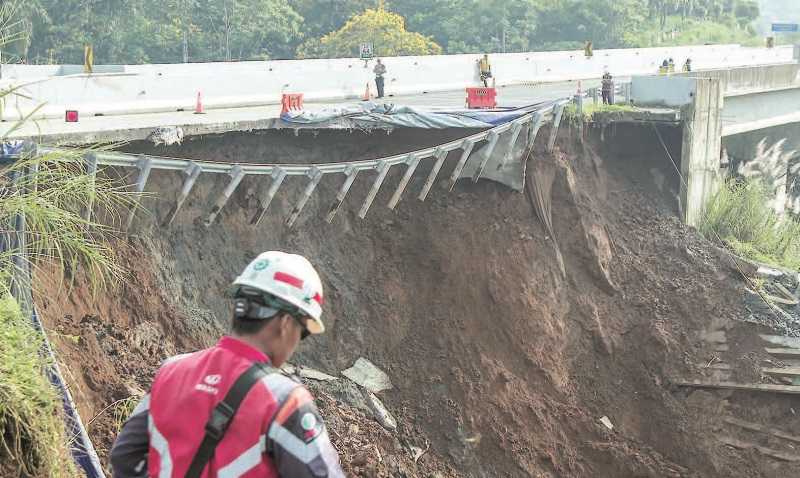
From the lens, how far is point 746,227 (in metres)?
21.6

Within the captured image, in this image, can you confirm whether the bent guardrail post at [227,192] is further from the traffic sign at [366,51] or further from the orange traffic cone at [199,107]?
the traffic sign at [366,51]

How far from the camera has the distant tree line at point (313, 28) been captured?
46.8 meters

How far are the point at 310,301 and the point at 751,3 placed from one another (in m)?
100

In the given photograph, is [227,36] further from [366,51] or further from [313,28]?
[366,51]

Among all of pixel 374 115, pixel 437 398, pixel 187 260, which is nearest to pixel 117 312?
pixel 187 260

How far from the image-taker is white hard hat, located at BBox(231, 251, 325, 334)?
321cm

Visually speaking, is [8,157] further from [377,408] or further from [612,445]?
[612,445]

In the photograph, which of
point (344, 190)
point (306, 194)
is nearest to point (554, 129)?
point (344, 190)

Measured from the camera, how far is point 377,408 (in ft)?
42.4

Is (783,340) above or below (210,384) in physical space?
below

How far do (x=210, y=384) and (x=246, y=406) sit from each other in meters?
0.16

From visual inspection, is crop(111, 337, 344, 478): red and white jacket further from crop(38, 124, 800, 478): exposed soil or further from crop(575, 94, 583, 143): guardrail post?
crop(575, 94, 583, 143): guardrail post

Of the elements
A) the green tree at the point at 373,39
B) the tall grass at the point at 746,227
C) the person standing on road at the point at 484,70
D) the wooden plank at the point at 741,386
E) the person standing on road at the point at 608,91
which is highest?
the green tree at the point at 373,39

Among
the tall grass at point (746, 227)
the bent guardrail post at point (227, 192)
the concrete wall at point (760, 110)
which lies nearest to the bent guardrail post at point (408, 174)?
the bent guardrail post at point (227, 192)
